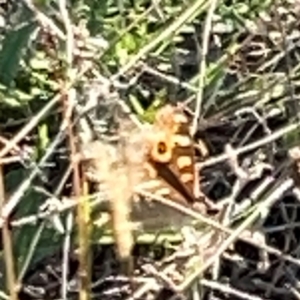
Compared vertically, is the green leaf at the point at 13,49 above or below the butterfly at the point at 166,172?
above

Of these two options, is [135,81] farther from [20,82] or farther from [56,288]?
[56,288]

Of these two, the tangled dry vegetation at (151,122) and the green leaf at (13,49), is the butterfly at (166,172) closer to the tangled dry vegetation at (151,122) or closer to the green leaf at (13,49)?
the tangled dry vegetation at (151,122)

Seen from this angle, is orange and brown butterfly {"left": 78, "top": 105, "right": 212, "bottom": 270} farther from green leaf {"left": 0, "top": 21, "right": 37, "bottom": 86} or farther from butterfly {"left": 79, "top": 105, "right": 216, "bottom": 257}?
green leaf {"left": 0, "top": 21, "right": 37, "bottom": 86}

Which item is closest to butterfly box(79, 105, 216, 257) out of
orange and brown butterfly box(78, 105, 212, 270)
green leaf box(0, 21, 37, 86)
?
orange and brown butterfly box(78, 105, 212, 270)

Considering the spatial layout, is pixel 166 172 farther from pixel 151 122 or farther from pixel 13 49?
pixel 13 49

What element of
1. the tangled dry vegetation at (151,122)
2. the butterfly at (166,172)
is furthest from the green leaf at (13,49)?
the butterfly at (166,172)

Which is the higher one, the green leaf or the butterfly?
the green leaf

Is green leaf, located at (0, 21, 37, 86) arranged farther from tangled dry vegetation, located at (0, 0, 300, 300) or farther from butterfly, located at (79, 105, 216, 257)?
butterfly, located at (79, 105, 216, 257)

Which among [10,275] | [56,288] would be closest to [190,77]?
[56,288]

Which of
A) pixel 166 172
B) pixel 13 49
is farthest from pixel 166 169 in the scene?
pixel 13 49

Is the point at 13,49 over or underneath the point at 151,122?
over
